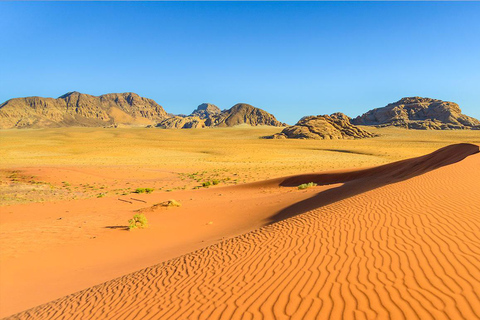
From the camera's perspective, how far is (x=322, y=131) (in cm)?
9525

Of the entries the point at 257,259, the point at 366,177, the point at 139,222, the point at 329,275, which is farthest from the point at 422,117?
the point at 329,275

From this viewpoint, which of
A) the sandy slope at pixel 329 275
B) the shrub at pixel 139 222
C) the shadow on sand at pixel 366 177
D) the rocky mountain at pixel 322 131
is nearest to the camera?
the sandy slope at pixel 329 275

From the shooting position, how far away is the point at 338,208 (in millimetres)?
10945

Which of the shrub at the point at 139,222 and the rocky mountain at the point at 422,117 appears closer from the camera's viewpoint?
the shrub at the point at 139,222

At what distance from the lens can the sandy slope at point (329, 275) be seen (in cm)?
448

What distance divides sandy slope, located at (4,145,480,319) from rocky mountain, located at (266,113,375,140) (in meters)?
85.0

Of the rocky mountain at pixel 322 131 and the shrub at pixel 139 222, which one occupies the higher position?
the rocky mountain at pixel 322 131

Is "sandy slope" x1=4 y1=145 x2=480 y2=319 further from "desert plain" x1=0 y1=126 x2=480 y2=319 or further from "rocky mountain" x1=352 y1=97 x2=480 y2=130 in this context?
"rocky mountain" x1=352 y1=97 x2=480 y2=130

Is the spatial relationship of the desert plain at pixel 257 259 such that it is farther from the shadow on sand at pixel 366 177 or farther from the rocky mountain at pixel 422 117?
the rocky mountain at pixel 422 117

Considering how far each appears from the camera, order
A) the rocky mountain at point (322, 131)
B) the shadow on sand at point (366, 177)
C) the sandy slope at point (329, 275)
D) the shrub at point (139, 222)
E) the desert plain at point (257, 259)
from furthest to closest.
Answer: the rocky mountain at point (322, 131) → the shadow on sand at point (366, 177) → the shrub at point (139, 222) → the desert plain at point (257, 259) → the sandy slope at point (329, 275)

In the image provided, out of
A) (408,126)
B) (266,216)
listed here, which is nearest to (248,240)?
(266,216)

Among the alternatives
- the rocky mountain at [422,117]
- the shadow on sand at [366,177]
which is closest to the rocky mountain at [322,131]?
the rocky mountain at [422,117]

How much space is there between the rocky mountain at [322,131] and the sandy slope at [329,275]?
279 ft

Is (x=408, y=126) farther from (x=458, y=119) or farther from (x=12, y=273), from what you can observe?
(x=12, y=273)
